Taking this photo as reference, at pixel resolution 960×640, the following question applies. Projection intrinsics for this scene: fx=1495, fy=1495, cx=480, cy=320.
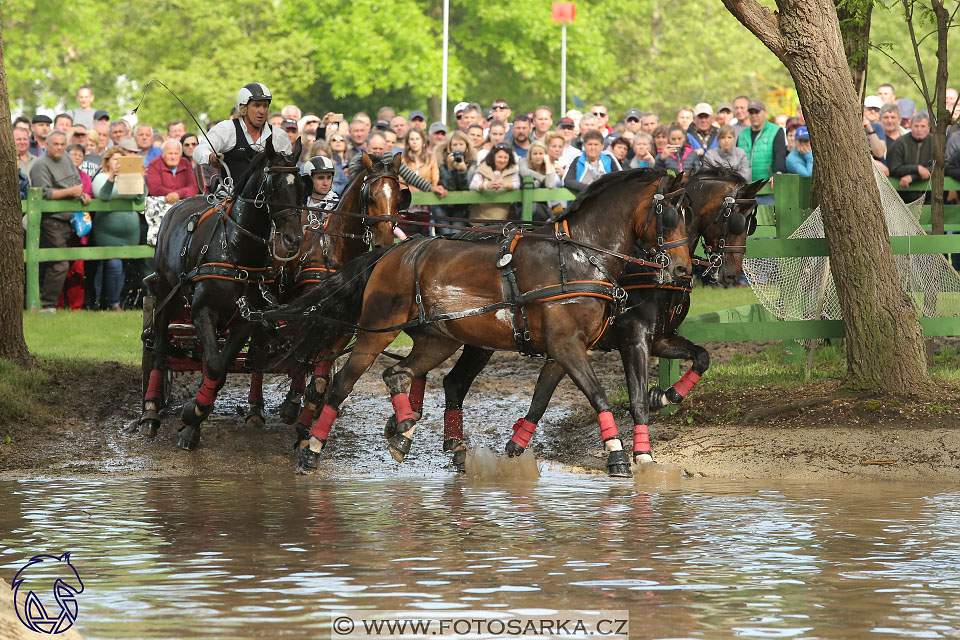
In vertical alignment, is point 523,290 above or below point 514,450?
above

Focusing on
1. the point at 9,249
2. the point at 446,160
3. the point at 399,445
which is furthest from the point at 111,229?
the point at 399,445

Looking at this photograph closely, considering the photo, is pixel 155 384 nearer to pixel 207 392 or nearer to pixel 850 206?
pixel 207 392

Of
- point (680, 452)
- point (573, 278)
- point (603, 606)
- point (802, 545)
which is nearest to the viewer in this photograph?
point (603, 606)

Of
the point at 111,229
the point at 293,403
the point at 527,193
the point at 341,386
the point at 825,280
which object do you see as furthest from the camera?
the point at 111,229

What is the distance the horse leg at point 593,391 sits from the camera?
10.4 meters

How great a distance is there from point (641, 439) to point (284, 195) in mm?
3241

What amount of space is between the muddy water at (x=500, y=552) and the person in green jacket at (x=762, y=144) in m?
→ 8.53

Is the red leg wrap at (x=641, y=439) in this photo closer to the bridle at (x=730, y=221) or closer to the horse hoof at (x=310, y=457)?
the bridle at (x=730, y=221)

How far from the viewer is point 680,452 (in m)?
11.4

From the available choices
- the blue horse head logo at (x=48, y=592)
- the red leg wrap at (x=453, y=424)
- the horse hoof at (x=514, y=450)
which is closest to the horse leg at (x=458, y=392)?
the red leg wrap at (x=453, y=424)

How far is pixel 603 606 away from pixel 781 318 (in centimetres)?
651

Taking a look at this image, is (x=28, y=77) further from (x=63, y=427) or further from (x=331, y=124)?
(x=63, y=427)

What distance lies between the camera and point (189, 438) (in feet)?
39.3

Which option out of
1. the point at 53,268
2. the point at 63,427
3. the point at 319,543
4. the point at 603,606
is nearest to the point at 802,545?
the point at 603,606
